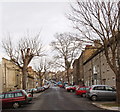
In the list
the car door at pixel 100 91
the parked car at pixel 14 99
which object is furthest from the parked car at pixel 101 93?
the parked car at pixel 14 99

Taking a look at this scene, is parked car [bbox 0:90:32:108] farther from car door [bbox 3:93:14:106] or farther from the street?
the street

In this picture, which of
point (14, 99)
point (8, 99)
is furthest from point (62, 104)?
point (8, 99)

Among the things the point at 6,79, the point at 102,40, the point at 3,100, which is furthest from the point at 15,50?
the point at 102,40

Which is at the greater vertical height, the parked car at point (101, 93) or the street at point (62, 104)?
the parked car at point (101, 93)

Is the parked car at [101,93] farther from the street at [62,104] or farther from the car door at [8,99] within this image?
the car door at [8,99]

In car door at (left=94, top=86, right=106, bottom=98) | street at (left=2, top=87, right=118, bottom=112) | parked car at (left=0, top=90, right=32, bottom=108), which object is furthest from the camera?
car door at (left=94, top=86, right=106, bottom=98)

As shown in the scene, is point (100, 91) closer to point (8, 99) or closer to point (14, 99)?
point (14, 99)

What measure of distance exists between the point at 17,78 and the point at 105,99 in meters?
29.4

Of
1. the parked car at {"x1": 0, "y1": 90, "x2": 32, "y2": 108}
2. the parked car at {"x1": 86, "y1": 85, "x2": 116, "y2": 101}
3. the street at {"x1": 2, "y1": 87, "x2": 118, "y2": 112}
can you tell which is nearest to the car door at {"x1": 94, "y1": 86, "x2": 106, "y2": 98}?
the parked car at {"x1": 86, "y1": 85, "x2": 116, "y2": 101}

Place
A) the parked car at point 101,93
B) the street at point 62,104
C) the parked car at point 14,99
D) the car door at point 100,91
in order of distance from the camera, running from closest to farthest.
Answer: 1. the street at point 62,104
2. the parked car at point 14,99
3. the parked car at point 101,93
4. the car door at point 100,91

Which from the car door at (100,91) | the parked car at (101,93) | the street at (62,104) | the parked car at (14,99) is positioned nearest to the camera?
the street at (62,104)

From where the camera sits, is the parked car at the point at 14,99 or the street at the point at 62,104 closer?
the street at the point at 62,104

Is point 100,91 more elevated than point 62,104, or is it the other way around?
point 100,91

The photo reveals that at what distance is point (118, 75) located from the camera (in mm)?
17938
